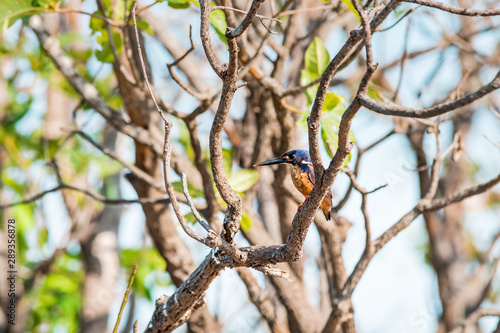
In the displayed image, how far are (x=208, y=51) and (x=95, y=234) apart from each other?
14.2 feet

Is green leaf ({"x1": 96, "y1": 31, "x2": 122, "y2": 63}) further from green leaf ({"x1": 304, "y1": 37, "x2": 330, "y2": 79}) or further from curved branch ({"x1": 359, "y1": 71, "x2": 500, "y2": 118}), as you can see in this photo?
curved branch ({"x1": 359, "y1": 71, "x2": 500, "y2": 118})

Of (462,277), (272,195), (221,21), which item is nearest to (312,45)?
(221,21)

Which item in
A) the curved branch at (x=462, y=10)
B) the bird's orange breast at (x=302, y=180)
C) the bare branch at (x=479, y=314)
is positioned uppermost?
the bird's orange breast at (x=302, y=180)

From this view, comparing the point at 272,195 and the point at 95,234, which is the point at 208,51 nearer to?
the point at 272,195

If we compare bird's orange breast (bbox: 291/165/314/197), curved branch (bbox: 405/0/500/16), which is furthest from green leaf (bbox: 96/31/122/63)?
curved branch (bbox: 405/0/500/16)

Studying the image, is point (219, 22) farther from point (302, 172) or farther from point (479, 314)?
point (479, 314)

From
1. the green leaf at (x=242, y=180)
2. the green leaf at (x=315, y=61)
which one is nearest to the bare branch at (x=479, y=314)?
the green leaf at (x=242, y=180)

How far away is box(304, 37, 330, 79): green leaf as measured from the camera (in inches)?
122

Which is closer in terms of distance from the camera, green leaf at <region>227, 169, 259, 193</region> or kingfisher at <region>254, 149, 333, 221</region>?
kingfisher at <region>254, 149, 333, 221</region>

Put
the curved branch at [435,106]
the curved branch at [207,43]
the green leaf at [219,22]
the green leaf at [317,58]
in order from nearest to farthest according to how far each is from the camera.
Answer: the curved branch at [435,106], the curved branch at [207,43], the green leaf at [219,22], the green leaf at [317,58]

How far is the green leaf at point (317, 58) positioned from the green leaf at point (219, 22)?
54cm

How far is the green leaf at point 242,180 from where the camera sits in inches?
124

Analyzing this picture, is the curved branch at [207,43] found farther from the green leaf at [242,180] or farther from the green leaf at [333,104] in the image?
the green leaf at [242,180]

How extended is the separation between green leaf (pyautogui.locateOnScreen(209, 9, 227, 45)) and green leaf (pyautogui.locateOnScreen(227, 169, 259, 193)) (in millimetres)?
800
